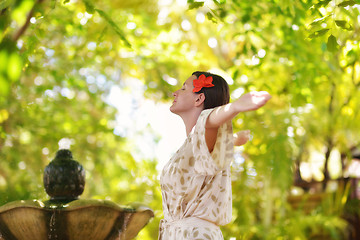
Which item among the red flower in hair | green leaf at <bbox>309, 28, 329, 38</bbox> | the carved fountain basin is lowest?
the carved fountain basin

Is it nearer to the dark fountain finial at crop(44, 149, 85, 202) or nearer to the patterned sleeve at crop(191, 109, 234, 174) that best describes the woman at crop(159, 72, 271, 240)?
the patterned sleeve at crop(191, 109, 234, 174)

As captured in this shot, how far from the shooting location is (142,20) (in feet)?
18.7

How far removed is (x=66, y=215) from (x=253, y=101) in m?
1.33

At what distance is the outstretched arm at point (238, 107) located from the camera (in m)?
1.53

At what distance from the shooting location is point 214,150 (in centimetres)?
183

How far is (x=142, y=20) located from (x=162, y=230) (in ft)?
13.4

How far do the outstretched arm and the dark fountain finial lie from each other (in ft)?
3.76

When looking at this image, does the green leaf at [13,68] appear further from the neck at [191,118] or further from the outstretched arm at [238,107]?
the neck at [191,118]

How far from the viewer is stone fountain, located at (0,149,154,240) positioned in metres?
2.30

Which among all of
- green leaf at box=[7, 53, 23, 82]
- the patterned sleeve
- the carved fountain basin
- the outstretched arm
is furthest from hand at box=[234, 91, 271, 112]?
the carved fountain basin

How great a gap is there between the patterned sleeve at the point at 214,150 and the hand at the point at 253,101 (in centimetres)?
25

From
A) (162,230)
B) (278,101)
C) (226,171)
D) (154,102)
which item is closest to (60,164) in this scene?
(162,230)

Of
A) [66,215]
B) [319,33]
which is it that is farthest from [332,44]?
[66,215]

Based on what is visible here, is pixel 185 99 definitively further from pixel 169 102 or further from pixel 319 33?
pixel 169 102
